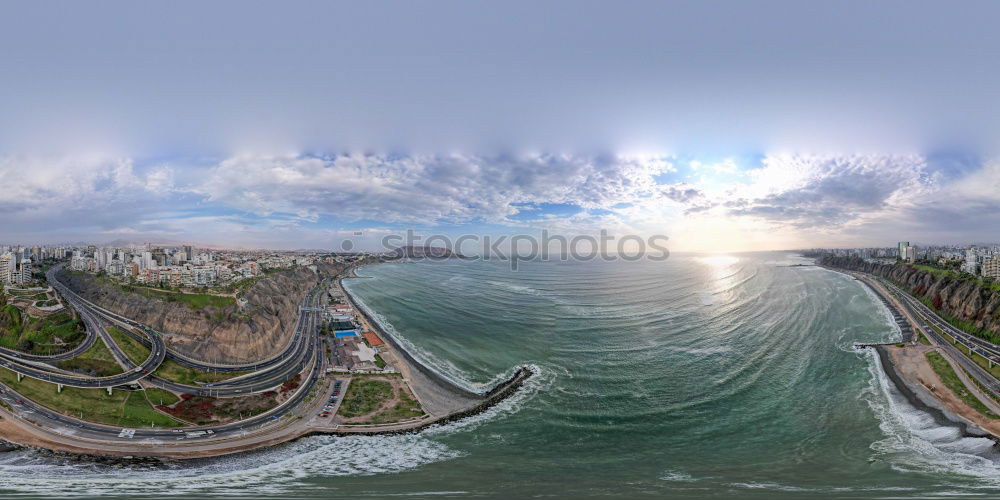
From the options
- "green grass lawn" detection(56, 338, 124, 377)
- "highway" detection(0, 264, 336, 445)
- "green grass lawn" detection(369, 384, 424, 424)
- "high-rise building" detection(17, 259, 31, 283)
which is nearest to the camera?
"highway" detection(0, 264, 336, 445)

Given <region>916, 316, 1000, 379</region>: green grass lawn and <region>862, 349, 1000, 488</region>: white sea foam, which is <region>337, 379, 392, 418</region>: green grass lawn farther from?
<region>916, 316, 1000, 379</region>: green grass lawn

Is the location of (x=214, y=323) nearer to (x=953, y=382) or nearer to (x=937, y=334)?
(x=953, y=382)

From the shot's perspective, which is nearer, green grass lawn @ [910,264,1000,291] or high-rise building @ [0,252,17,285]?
green grass lawn @ [910,264,1000,291]

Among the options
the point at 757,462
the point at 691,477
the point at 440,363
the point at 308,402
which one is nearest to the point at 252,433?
the point at 308,402

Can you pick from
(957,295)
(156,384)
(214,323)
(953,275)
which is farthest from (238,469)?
(953,275)

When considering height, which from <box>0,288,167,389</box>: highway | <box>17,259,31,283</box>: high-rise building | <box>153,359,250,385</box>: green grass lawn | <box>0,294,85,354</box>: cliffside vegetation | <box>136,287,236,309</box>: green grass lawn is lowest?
<box>153,359,250,385</box>: green grass lawn

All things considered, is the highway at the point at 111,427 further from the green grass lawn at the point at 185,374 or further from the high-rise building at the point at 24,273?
the high-rise building at the point at 24,273

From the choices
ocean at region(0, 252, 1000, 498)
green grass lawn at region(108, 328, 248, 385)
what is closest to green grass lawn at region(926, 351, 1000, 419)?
ocean at region(0, 252, 1000, 498)

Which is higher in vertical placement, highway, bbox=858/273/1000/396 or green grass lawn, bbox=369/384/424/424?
highway, bbox=858/273/1000/396
